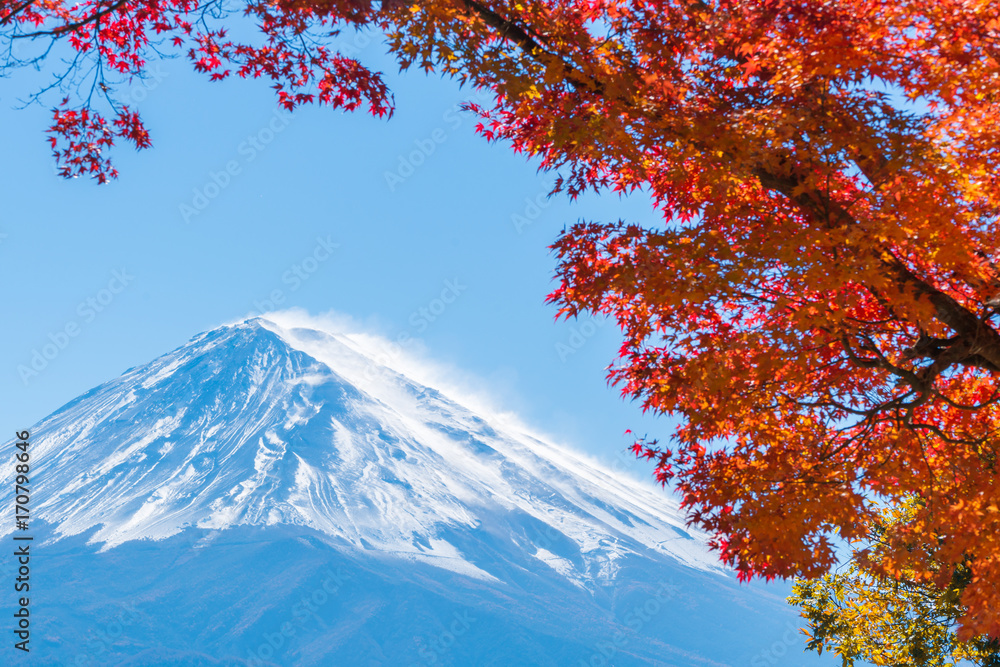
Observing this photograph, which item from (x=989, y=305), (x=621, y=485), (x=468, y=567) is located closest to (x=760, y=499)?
(x=989, y=305)

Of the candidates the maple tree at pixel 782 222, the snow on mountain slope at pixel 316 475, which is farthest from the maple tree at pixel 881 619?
the snow on mountain slope at pixel 316 475

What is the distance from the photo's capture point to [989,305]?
12.2 ft

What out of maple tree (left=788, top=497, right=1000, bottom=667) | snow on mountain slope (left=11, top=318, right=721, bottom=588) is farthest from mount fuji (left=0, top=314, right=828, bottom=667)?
maple tree (left=788, top=497, right=1000, bottom=667)

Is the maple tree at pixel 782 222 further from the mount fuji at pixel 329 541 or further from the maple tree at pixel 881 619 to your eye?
the mount fuji at pixel 329 541

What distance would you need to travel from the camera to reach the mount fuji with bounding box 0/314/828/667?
105 metres

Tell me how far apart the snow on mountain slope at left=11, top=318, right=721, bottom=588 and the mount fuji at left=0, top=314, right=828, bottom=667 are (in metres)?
0.51

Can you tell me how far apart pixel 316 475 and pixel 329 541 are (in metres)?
20.8

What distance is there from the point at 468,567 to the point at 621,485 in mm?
63466

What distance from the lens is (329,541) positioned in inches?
4855

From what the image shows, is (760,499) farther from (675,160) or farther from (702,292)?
(675,160)

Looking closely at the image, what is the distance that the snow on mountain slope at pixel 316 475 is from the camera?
424 ft

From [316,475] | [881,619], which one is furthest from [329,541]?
[881,619]

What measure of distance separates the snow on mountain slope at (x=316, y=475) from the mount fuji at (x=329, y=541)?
20.2 inches

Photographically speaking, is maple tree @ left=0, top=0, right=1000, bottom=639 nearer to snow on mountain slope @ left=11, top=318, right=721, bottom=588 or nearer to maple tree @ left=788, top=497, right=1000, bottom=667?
maple tree @ left=788, top=497, right=1000, bottom=667
